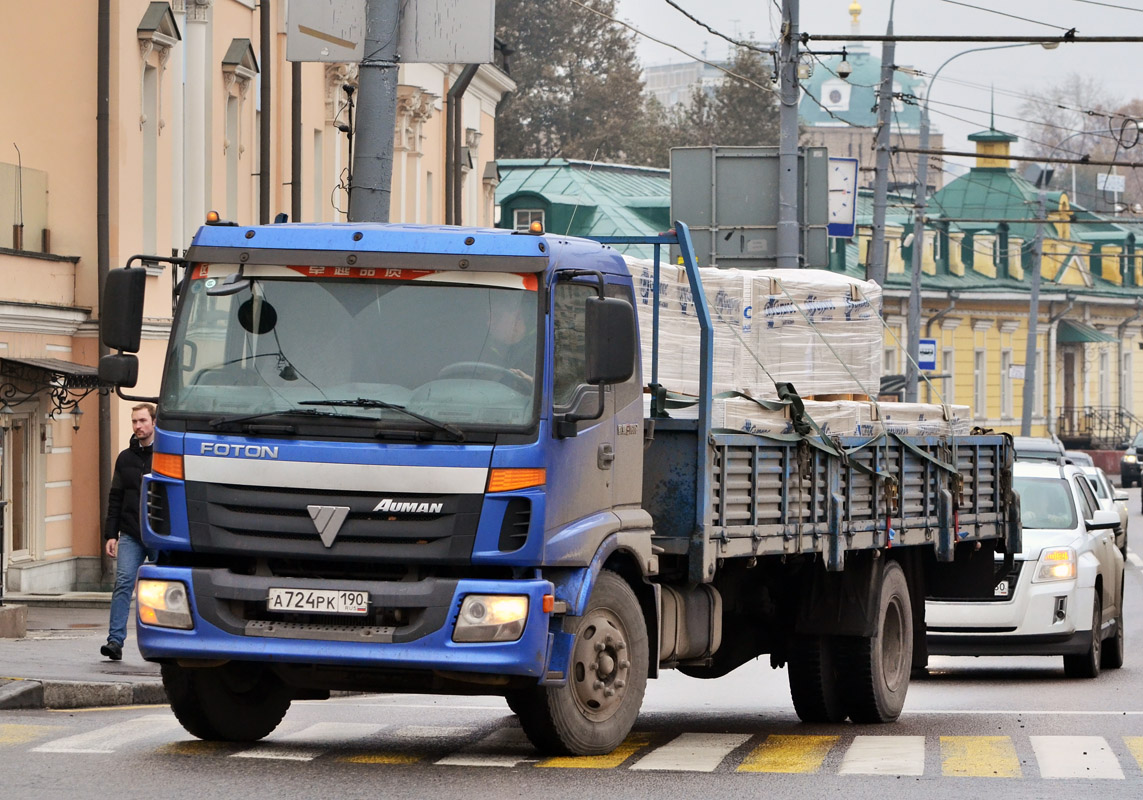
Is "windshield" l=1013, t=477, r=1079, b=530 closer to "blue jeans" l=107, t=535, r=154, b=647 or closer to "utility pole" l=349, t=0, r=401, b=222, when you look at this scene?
"utility pole" l=349, t=0, r=401, b=222

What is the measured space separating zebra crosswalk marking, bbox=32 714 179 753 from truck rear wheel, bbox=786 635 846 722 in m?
3.68

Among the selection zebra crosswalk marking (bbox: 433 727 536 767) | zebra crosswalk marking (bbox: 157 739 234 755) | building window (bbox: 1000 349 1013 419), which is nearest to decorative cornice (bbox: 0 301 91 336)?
zebra crosswalk marking (bbox: 433 727 536 767)

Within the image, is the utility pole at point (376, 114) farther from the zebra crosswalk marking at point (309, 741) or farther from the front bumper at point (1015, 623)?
the front bumper at point (1015, 623)

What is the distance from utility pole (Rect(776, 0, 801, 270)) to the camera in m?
20.5

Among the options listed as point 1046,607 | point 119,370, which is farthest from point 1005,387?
point 119,370

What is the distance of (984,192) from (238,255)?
61.2 metres

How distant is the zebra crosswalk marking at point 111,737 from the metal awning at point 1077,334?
61233 millimetres

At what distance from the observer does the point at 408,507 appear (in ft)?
28.6

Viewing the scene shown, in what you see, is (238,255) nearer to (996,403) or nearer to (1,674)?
(1,674)

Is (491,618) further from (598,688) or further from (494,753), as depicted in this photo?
(494,753)

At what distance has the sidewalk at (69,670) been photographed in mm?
12219

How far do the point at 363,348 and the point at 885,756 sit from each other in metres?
3.31

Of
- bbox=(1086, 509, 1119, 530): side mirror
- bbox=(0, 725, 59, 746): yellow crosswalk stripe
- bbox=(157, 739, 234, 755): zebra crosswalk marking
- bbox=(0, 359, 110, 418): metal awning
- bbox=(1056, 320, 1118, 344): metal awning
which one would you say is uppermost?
bbox=(1056, 320, 1118, 344): metal awning

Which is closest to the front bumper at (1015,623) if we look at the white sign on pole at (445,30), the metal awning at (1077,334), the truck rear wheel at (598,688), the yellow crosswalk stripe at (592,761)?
the white sign on pole at (445,30)
